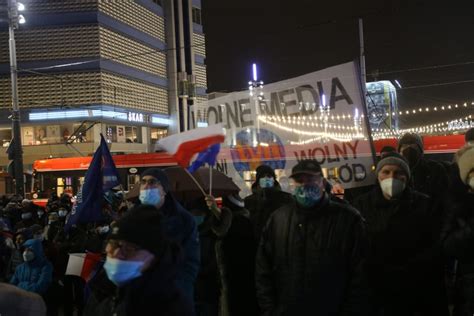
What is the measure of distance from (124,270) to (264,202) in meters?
3.69

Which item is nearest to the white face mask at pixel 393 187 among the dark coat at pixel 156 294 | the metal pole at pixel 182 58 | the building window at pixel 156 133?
the dark coat at pixel 156 294

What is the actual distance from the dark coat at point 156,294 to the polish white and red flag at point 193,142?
197cm

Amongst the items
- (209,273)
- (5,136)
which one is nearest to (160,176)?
(209,273)

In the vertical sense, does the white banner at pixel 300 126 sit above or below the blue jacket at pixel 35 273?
above

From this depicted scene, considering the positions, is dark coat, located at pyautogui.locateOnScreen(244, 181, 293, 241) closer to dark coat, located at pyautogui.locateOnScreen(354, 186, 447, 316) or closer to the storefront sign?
dark coat, located at pyautogui.locateOnScreen(354, 186, 447, 316)

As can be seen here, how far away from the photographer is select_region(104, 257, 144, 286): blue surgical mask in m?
2.74

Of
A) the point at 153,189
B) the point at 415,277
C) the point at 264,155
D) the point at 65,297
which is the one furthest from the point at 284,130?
the point at 65,297

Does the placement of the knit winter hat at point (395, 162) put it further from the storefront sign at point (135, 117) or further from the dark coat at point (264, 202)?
the storefront sign at point (135, 117)

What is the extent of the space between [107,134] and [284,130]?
33477mm

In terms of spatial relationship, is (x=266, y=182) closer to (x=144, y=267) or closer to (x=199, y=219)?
(x=199, y=219)

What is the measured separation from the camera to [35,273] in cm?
639

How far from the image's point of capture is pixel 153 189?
4.38 meters

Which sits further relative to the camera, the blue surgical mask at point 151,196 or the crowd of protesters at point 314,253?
the blue surgical mask at point 151,196

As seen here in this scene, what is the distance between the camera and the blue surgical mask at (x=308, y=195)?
12.2 ft
